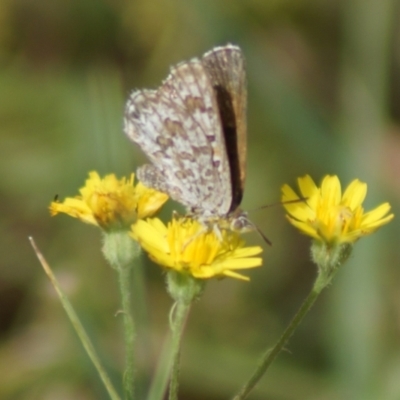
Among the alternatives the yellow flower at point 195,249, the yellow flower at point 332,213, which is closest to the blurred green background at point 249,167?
the yellow flower at point 195,249

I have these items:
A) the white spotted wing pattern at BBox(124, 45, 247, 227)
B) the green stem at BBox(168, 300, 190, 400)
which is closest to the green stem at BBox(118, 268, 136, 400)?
the green stem at BBox(168, 300, 190, 400)

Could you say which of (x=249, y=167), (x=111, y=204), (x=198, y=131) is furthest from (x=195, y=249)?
(x=249, y=167)

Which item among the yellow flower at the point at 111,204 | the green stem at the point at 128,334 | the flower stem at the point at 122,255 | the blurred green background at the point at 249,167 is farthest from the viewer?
the blurred green background at the point at 249,167

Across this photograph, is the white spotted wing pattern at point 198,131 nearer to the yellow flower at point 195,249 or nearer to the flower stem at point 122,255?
the yellow flower at point 195,249

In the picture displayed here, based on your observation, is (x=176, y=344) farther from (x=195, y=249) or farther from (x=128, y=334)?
(x=195, y=249)

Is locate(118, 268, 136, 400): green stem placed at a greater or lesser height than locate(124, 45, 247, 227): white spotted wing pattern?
lesser

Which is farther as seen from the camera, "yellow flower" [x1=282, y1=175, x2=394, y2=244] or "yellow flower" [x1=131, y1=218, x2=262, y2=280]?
"yellow flower" [x1=282, y1=175, x2=394, y2=244]

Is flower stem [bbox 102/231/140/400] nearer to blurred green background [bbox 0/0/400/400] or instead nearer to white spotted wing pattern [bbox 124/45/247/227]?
white spotted wing pattern [bbox 124/45/247/227]
